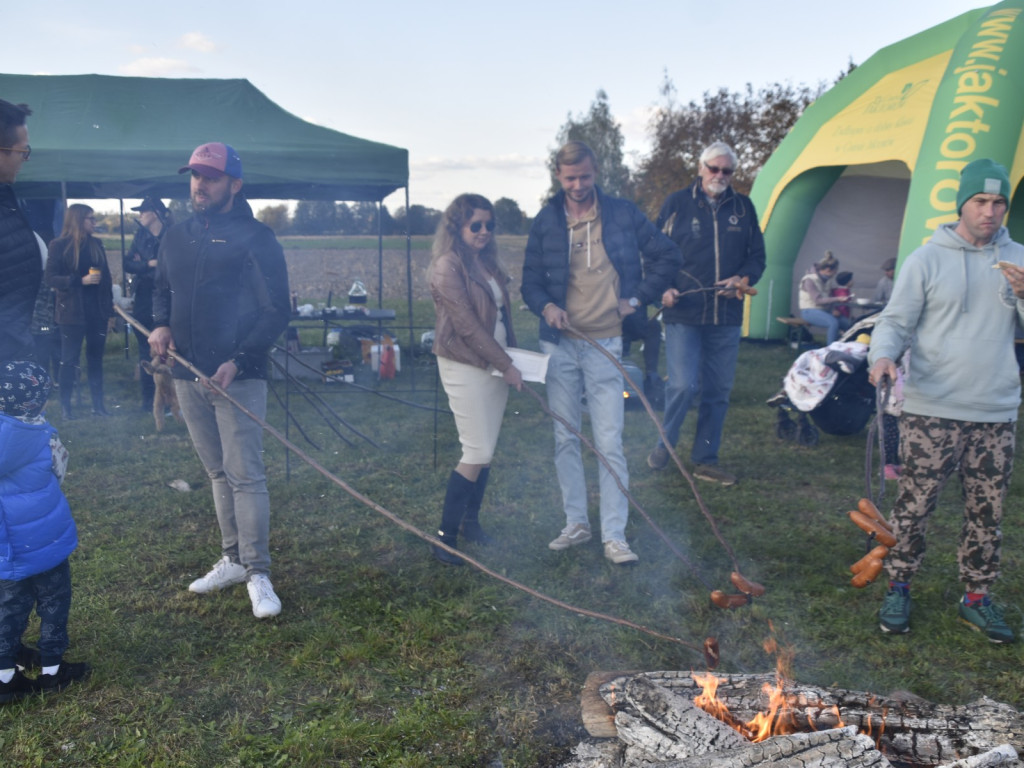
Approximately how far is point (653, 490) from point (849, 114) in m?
8.16

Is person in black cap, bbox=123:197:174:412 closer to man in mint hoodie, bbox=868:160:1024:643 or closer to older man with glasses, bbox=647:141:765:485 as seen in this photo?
older man with glasses, bbox=647:141:765:485

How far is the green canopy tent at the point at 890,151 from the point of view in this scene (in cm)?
823

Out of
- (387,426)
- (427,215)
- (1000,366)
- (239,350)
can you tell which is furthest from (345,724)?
(427,215)

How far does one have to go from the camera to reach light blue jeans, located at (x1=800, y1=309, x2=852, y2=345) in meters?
10.7

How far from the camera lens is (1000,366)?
3189 mm

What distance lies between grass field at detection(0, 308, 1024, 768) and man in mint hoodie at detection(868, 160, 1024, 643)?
16.9 inches

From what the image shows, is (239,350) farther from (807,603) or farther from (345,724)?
(807,603)

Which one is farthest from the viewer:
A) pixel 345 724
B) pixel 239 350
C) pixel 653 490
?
pixel 653 490

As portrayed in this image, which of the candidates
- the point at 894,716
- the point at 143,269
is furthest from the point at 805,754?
the point at 143,269

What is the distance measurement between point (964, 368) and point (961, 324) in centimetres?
18

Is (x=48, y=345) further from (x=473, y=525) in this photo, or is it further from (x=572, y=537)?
(x=572, y=537)

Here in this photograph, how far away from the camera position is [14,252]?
9.31 feet

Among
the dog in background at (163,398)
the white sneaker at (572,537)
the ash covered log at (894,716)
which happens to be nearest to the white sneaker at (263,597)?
the white sneaker at (572,537)

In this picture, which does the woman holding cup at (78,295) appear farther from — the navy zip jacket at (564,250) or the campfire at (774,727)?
the campfire at (774,727)
